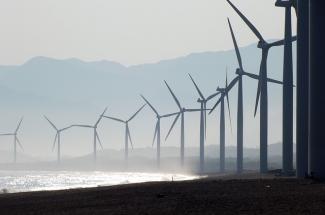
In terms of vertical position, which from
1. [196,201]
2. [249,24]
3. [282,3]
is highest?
[282,3]

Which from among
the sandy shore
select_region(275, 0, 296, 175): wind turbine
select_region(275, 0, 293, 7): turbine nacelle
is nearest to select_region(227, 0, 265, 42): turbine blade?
select_region(275, 0, 293, 7): turbine nacelle

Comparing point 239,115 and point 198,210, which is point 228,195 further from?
point 239,115

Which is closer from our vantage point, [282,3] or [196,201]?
[196,201]

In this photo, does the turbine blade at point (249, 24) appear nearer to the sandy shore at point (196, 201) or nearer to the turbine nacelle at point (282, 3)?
the turbine nacelle at point (282, 3)

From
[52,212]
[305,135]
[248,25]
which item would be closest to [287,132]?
[248,25]

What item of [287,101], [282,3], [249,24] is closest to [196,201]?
[287,101]

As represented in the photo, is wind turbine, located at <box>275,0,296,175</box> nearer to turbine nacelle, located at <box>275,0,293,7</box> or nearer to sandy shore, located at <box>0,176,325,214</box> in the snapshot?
turbine nacelle, located at <box>275,0,293,7</box>

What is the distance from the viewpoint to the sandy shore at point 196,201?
26.1m

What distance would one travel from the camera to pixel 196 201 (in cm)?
2888

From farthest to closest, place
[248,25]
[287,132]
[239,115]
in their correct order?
[239,115]
[248,25]
[287,132]

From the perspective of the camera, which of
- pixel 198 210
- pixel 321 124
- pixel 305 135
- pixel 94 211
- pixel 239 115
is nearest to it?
pixel 198 210

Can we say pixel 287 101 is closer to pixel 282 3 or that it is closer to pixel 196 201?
pixel 282 3

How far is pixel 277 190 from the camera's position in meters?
31.8

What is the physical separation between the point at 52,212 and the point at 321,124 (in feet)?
41.3
